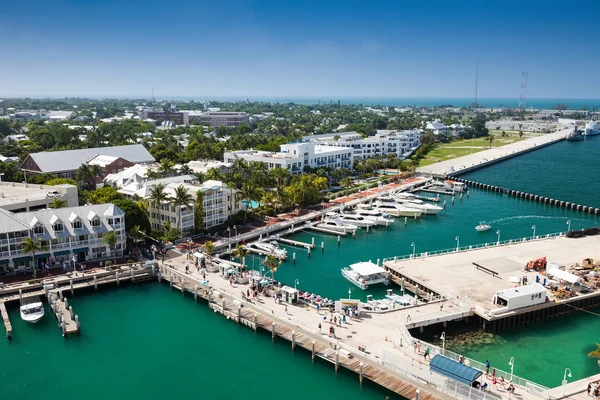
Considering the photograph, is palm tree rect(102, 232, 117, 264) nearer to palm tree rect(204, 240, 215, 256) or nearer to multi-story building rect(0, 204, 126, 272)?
multi-story building rect(0, 204, 126, 272)

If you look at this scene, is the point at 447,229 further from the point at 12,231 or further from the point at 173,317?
the point at 12,231

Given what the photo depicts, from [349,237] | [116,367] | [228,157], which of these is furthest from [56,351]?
[228,157]

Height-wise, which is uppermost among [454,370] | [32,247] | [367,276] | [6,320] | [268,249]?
[32,247]

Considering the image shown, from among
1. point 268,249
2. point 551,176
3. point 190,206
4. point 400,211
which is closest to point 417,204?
point 400,211

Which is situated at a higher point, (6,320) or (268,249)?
(268,249)

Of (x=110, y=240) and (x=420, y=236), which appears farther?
(x=420, y=236)

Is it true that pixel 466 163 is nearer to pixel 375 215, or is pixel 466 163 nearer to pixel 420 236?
pixel 375 215

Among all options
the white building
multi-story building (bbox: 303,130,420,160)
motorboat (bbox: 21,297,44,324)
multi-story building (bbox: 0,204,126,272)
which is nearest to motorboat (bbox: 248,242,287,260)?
multi-story building (bbox: 0,204,126,272)
